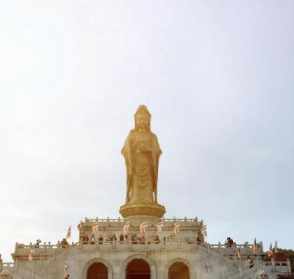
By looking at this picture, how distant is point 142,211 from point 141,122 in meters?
11.0

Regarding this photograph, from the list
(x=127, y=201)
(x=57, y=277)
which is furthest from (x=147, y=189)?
(x=57, y=277)

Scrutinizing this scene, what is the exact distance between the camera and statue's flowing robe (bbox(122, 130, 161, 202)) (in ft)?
200

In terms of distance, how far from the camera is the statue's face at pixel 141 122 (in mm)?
63825

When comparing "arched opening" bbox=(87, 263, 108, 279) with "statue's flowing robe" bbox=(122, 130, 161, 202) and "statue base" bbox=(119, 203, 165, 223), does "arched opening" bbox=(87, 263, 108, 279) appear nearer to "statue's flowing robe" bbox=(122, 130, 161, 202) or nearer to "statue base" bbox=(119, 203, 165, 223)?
"statue base" bbox=(119, 203, 165, 223)

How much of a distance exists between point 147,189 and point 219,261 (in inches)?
683

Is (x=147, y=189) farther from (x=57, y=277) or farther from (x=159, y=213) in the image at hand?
(x=57, y=277)

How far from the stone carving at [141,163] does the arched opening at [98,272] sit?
12869mm

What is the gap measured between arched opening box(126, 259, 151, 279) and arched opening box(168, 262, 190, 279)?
1.81 m

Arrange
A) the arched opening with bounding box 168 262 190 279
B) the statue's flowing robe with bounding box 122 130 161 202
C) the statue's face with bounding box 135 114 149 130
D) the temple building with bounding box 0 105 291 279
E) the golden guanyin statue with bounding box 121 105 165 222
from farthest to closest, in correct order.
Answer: the statue's face with bounding box 135 114 149 130, the statue's flowing robe with bounding box 122 130 161 202, the golden guanyin statue with bounding box 121 105 165 222, the arched opening with bounding box 168 262 190 279, the temple building with bounding box 0 105 291 279

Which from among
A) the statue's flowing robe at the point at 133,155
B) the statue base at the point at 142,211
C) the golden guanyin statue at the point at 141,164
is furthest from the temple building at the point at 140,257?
the statue's flowing robe at the point at 133,155

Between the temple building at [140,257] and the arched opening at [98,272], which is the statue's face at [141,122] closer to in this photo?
the temple building at [140,257]

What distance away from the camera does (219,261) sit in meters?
44.0

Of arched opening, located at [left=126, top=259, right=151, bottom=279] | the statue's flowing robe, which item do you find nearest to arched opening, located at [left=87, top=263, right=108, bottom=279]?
arched opening, located at [left=126, top=259, right=151, bottom=279]

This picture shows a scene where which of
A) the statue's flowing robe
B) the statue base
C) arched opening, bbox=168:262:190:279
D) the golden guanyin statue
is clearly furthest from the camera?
the statue's flowing robe
